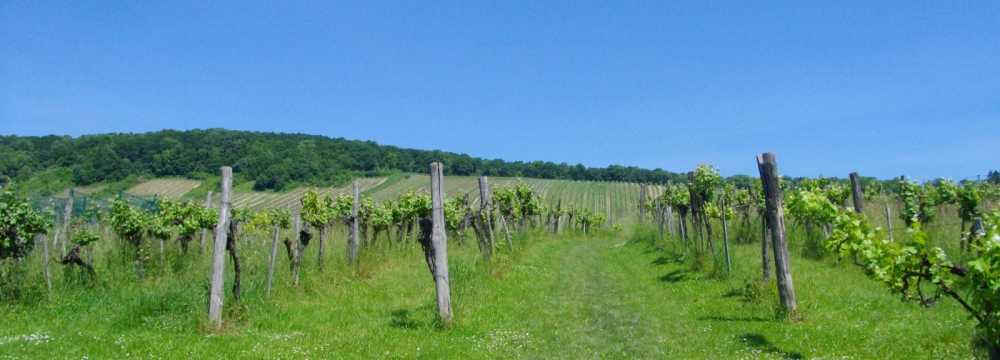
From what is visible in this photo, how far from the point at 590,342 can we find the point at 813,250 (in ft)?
48.4

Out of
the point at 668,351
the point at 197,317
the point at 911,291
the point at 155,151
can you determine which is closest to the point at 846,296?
the point at 668,351

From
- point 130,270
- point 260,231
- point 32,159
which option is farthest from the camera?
point 32,159

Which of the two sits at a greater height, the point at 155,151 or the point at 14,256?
the point at 155,151

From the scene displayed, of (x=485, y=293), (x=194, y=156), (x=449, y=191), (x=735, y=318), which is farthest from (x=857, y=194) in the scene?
(x=194, y=156)

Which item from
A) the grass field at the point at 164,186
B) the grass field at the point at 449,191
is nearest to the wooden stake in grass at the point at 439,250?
the grass field at the point at 449,191

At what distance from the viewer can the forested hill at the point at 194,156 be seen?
229 ft

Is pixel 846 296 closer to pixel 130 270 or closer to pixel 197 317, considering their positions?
pixel 197 317

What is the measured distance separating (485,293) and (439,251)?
342 centimetres

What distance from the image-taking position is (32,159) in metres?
66.9

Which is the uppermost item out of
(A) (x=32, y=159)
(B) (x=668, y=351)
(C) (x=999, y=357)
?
(A) (x=32, y=159)

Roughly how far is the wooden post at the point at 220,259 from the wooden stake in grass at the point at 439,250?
3654 mm

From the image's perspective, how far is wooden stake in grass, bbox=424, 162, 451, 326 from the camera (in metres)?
11.7

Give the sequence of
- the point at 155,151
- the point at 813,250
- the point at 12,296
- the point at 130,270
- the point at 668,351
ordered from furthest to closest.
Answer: the point at 155,151 < the point at 813,250 < the point at 130,270 < the point at 12,296 < the point at 668,351

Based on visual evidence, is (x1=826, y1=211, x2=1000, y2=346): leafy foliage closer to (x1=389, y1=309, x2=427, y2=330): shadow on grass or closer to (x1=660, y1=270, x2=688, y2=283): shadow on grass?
(x1=389, y1=309, x2=427, y2=330): shadow on grass
